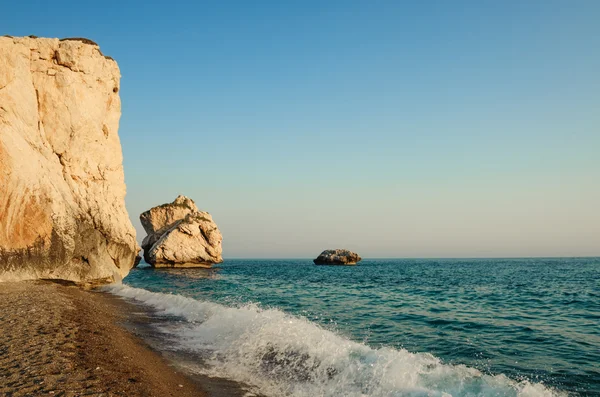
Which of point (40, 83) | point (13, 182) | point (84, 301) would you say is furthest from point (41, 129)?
point (84, 301)

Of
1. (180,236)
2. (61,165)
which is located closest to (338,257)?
(180,236)

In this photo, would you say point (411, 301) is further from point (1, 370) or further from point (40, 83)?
point (40, 83)

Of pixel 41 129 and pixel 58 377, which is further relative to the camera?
pixel 41 129

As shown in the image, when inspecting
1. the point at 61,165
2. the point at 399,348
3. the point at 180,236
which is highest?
the point at 61,165

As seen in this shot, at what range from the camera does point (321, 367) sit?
30.9 ft

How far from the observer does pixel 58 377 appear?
691 cm

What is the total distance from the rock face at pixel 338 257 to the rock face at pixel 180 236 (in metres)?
38.7

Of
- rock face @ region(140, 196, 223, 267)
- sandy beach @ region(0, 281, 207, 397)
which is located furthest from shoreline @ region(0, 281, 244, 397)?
rock face @ region(140, 196, 223, 267)

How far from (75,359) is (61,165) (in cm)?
2046

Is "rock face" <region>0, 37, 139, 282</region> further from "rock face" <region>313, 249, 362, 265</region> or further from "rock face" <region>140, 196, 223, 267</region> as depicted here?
"rock face" <region>313, 249, 362, 265</region>

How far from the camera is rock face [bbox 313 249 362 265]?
10256 cm

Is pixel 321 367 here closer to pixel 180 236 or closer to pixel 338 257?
pixel 180 236

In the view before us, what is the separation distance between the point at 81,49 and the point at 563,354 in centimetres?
3080

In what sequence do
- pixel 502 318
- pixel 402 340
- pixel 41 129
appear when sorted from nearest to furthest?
pixel 402 340 → pixel 502 318 → pixel 41 129
